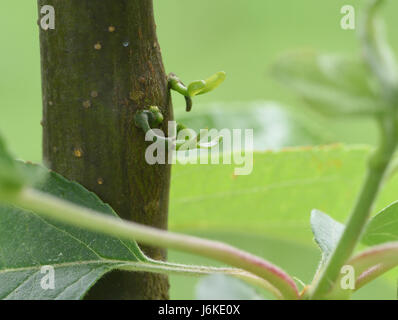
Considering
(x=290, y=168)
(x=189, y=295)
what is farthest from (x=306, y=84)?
(x=189, y=295)

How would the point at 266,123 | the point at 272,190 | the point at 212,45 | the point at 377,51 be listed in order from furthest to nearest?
the point at 212,45 → the point at 266,123 → the point at 272,190 → the point at 377,51

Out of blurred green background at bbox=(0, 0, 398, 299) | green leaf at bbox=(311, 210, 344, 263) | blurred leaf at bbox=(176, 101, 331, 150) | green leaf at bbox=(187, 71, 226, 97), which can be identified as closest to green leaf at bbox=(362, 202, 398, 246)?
green leaf at bbox=(311, 210, 344, 263)

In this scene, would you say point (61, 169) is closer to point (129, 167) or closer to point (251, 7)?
point (129, 167)

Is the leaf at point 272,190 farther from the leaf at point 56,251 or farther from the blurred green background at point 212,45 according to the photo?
the blurred green background at point 212,45

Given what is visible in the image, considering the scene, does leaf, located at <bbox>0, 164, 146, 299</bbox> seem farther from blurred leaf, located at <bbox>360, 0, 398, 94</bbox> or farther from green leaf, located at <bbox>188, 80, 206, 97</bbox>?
blurred leaf, located at <bbox>360, 0, 398, 94</bbox>

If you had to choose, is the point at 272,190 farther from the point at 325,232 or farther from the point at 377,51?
the point at 377,51

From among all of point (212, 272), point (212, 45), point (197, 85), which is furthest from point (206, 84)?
point (212, 45)

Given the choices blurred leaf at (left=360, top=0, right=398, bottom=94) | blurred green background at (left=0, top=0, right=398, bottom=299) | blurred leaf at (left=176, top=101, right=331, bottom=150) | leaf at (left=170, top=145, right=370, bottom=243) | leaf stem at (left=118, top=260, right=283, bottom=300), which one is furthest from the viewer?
blurred green background at (left=0, top=0, right=398, bottom=299)
